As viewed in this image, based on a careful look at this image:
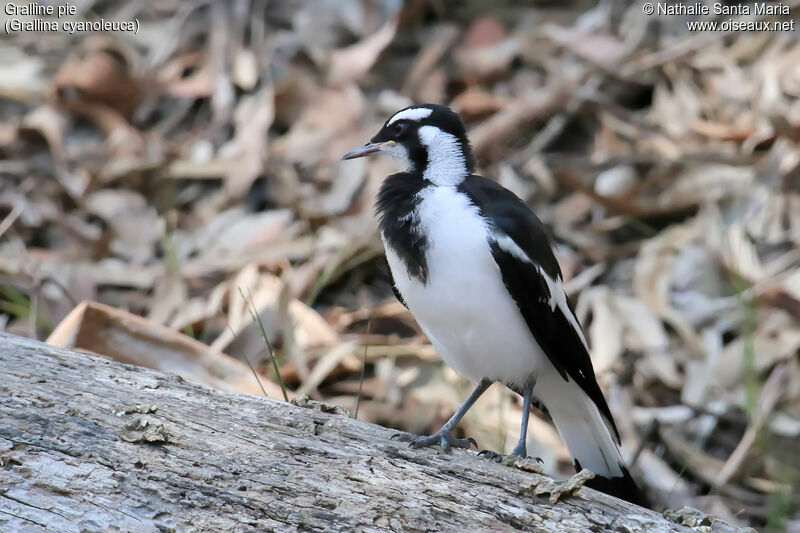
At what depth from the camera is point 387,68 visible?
535 cm

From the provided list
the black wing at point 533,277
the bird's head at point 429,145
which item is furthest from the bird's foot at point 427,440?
the bird's head at point 429,145

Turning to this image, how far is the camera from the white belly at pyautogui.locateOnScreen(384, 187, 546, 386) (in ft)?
9.20

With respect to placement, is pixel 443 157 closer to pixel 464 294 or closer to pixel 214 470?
pixel 464 294

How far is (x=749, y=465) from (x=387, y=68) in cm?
282

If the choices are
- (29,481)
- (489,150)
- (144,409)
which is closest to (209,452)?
(144,409)

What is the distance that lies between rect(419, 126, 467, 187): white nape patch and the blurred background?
77 centimetres

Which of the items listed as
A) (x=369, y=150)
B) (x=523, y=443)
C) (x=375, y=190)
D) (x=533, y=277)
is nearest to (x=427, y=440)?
(x=523, y=443)

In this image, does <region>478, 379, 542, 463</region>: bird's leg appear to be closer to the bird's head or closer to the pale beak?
the bird's head

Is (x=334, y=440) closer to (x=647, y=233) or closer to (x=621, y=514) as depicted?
(x=621, y=514)

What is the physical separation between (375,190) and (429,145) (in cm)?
157

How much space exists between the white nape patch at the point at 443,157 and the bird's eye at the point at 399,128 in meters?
0.07

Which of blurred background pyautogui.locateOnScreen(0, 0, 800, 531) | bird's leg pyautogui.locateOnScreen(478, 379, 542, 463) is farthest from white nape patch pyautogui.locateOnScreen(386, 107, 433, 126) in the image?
bird's leg pyautogui.locateOnScreen(478, 379, 542, 463)

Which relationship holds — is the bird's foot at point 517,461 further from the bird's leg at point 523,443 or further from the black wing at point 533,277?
the black wing at point 533,277

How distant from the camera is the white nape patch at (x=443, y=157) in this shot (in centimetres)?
305
